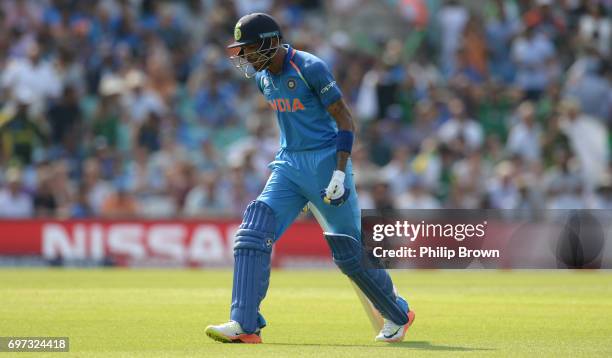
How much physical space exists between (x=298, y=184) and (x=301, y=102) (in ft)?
1.73

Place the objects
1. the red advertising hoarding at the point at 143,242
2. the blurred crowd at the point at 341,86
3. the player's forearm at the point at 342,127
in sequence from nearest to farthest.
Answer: the player's forearm at the point at 342,127
the red advertising hoarding at the point at 143,242
the blurred crowd at the point at 341,86

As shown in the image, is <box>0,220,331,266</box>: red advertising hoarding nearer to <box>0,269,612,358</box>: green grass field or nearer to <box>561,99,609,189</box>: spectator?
<box>0,269,612,358</box>: green grass field

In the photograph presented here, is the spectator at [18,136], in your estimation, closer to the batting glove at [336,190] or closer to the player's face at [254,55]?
the player's face at [254,55]

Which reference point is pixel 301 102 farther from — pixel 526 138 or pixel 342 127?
pixel 526 138

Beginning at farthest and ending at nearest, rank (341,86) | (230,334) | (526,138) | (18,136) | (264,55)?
(341,86) < (526,138) < (18,136) < (264,55) < (230,334)

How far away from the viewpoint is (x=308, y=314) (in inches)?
409

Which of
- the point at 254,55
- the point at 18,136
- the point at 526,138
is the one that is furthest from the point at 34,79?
the point at 254,55

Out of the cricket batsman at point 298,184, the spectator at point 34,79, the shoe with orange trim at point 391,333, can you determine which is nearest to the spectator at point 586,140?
the spectator at point 34,79

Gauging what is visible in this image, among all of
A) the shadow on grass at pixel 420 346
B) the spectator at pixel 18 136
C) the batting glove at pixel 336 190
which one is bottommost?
the shadow on grass at pixel 420 346

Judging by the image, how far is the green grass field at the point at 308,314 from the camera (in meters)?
7.83

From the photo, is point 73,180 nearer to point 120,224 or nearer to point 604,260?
point 120,224

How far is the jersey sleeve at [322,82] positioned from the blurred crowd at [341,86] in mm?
9508

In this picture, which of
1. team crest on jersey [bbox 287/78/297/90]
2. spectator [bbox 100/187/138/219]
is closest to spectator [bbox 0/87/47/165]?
spectator [bbox 100/187/138/219]

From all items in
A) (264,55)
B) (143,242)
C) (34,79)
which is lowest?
(143,242)
